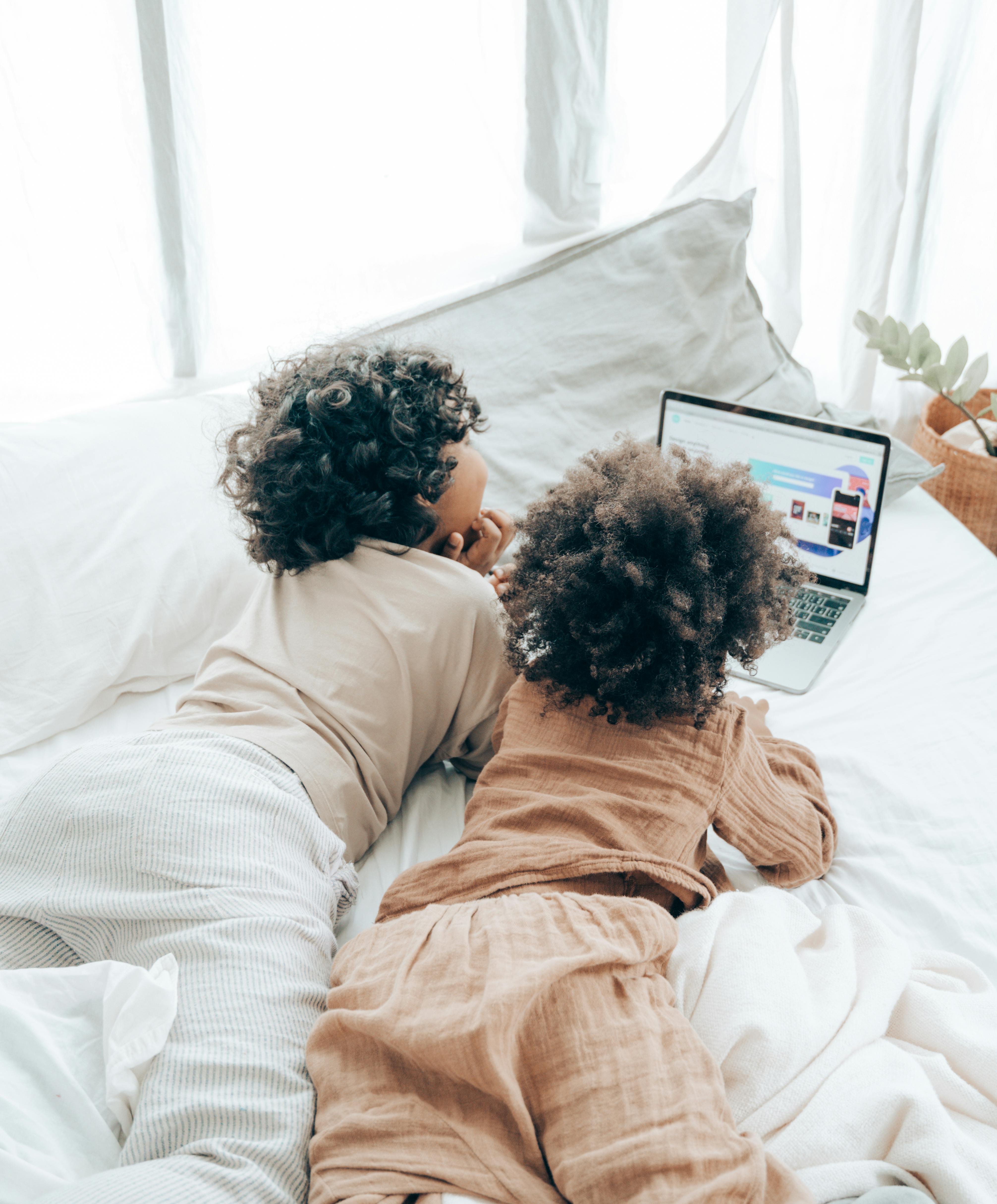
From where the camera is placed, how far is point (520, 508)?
1.54 m

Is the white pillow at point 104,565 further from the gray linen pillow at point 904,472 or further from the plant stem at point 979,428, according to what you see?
the plant stem at point 979,428

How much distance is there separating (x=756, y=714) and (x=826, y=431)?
475mm

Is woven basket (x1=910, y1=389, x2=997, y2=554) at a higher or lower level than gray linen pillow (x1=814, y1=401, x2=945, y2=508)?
lower

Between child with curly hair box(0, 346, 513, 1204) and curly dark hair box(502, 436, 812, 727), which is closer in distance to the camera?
child with curly hair box(0, 346, 513, 1204)

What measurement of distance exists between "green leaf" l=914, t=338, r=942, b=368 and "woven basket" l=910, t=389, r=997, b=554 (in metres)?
0.18

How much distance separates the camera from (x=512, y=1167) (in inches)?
24.7

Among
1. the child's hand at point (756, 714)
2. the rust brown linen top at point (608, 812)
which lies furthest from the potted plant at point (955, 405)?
the rust brown linen top at point (608, 812)

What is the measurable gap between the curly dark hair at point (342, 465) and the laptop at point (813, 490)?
0.49 m

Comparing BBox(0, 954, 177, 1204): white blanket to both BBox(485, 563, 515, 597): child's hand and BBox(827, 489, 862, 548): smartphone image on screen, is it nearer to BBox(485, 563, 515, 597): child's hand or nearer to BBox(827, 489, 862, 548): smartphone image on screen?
BBox(485, 563, 515, 597): child's hand

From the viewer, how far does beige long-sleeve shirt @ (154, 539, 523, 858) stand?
996mm

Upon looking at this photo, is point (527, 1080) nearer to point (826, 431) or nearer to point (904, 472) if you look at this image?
point (826, 431)

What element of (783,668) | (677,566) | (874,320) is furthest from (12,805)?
(874,320)

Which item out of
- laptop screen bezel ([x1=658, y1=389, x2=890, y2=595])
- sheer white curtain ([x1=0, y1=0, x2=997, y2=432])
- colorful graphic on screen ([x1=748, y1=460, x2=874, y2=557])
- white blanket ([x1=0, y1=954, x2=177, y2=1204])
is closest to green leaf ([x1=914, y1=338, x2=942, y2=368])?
sheer white curtain ([x1=0, y1=0, x2=997, y2=432])

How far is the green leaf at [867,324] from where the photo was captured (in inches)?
73.4
